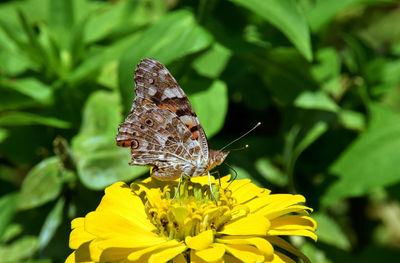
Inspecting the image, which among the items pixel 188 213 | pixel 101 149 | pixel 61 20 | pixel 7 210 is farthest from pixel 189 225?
pixel 61 20

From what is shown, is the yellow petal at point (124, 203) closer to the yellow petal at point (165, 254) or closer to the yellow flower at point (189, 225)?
the yellow flower at point (189, 225)

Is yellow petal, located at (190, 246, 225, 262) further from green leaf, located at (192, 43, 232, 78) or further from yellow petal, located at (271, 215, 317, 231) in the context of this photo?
green leaf, located at (192, 43, 232, 78)

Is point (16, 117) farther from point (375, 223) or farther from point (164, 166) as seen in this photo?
point (375, 223)

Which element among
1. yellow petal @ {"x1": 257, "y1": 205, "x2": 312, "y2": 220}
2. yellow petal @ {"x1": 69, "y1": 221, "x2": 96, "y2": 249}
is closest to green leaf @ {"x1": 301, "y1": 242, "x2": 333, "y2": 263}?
yellow petal @ {"x1": 257, "y1": 205, "x2": 312, "y2": 220}

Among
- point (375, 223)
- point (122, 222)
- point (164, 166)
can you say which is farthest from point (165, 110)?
point (375, 223)

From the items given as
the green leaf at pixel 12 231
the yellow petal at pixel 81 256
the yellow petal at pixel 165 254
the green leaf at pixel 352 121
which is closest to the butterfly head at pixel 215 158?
the yellow petal at pixel 165 254

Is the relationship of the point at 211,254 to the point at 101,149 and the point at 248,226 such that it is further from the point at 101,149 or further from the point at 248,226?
the point at 101,149
